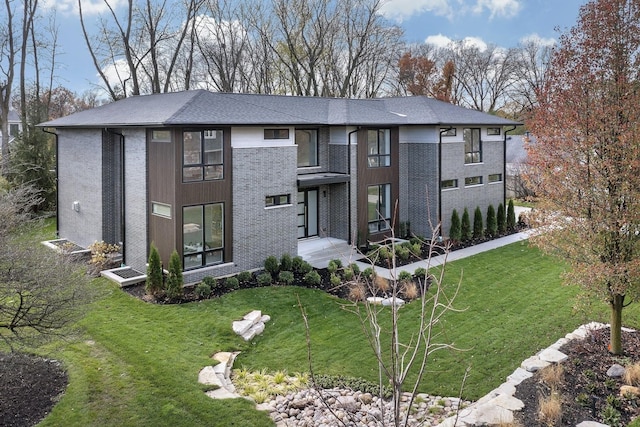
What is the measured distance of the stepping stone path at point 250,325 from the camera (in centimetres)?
1093

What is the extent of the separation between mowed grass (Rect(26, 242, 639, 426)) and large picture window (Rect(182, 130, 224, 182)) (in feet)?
10.9

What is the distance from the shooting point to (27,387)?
8164 millimetres

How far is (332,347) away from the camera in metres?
10.3

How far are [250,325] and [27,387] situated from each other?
4.36m

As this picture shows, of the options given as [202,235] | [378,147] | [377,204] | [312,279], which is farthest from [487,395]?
[378,147]

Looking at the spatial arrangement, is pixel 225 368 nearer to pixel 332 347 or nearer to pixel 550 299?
pixel 332 347

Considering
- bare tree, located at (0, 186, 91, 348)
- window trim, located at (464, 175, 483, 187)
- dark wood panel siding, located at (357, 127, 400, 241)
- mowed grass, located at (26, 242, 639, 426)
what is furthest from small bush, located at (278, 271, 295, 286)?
window trim, located at (464, 175, 483, 187)

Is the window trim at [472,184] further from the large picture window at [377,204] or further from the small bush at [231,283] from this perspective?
the small bush at [231,283]

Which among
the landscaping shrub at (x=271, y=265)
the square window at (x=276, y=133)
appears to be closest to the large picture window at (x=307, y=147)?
the square window at (x=276, y=133)

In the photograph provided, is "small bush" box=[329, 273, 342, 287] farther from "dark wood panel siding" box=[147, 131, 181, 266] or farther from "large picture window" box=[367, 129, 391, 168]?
"large picture window" box=[367, 129, 391, 168]

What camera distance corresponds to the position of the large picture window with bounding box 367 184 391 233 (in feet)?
62.4

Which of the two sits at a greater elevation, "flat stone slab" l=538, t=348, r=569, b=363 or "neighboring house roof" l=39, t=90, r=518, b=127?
"neighboring house roof" l=39, t=90, r=518, b=127

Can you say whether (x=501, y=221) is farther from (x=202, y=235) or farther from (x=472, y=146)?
(x=202, y=235)

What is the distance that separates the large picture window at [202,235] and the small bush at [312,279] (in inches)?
97.6
